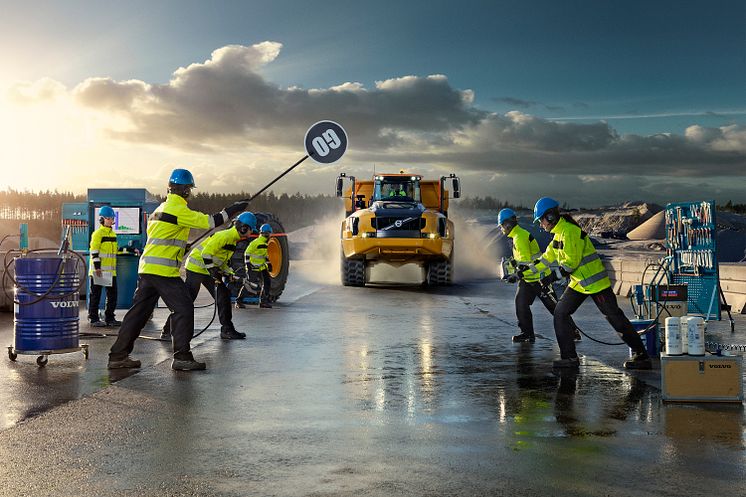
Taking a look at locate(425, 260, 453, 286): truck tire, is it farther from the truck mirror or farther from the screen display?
the screen display

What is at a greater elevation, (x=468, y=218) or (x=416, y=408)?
(x=468, y=218)

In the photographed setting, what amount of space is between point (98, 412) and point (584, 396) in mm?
4449

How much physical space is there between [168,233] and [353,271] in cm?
1613

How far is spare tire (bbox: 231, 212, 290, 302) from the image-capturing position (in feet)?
66.0

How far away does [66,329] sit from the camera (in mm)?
10336

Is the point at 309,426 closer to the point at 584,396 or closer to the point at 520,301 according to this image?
the point at 584,396

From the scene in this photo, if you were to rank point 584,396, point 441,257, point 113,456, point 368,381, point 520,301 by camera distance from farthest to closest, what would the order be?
1. point 441,257
2. point 520,301
3. point 368,381
4. point 584,396
5. point 113,456

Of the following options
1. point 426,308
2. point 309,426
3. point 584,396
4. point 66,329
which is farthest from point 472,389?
point 426,308

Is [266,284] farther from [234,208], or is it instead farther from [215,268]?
[234,208]

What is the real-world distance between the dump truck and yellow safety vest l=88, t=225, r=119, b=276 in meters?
9.74

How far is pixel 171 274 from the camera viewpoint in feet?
32.1

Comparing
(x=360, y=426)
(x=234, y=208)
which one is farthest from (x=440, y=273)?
(x=360, y=426)

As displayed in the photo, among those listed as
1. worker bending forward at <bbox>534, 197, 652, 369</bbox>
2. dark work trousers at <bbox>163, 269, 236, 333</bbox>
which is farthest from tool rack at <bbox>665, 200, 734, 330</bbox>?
dark work trousers at <bbox>163, 269, 236, 333</bbox>

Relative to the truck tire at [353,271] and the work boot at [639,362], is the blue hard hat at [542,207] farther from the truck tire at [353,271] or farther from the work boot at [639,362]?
the truck tire at [353,271]
